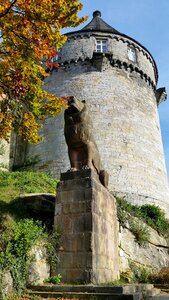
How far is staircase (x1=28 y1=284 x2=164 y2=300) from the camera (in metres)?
5.26

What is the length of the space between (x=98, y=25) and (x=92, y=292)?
2098 centimetres

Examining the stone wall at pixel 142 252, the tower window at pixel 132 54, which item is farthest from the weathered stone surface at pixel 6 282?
the tower window at pixel 132 54

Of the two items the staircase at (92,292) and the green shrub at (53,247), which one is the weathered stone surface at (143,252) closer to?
the green shrub at (53,247)

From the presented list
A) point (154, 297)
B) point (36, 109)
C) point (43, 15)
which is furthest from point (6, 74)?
point (154, 297)

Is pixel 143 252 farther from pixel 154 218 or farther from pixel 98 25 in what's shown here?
pixel 98 25

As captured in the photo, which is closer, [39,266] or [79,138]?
[39,266]

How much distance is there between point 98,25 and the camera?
2319 centimetres

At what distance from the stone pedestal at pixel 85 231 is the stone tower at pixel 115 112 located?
9439 mm

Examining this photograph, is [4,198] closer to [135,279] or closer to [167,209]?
[135,279]

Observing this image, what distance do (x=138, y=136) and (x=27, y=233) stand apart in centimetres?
1324

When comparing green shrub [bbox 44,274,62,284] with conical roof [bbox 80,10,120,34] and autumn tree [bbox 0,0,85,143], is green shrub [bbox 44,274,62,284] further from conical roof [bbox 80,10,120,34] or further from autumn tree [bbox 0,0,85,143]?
conical roof [bbox 80,10,120,34]

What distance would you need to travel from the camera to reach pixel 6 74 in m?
8.42

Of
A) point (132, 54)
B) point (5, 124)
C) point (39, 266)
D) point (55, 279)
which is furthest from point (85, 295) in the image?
point (132, 54)

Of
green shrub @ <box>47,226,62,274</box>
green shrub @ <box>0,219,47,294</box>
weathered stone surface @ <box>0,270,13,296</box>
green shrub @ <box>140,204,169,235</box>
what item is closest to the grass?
green shrub @ <box>0,219,47,294</box>
